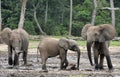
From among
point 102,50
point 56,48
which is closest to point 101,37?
point 102,50

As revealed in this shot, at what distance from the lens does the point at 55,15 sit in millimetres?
55281

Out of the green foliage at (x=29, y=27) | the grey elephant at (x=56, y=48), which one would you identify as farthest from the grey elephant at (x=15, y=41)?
the green foliage at (x=29, y=27)

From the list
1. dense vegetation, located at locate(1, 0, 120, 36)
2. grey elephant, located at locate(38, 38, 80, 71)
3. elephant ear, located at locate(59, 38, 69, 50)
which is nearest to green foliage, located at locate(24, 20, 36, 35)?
dense vegetation, located at locate(1, 0, 120, 36)

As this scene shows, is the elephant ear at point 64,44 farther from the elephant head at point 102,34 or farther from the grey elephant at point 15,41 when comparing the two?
the grey elephant at point 15,41

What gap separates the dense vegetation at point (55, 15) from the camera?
52.2 meters

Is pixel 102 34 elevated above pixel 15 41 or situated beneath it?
elevated above

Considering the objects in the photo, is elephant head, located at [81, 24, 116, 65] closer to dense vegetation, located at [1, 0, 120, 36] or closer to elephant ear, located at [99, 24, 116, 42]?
elephant ear, located at [99, 24, 116, 42]

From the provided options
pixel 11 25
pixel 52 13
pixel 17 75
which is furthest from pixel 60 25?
pixel 17 75

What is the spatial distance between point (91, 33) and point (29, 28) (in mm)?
31218

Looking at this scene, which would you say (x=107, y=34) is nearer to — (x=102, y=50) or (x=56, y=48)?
(x=102, y=50)

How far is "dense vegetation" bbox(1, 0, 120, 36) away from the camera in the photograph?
171 ft

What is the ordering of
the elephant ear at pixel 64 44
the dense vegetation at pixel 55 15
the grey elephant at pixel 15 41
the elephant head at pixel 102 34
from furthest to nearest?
the dense vegetation at pixel 55 15, the grey elephant at pixel 15 41, the elephant head at pixel 102 34, the elephant ear at pixel 64 44

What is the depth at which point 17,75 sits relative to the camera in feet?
62.5

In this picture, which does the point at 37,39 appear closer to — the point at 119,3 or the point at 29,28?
the point at 29,28
